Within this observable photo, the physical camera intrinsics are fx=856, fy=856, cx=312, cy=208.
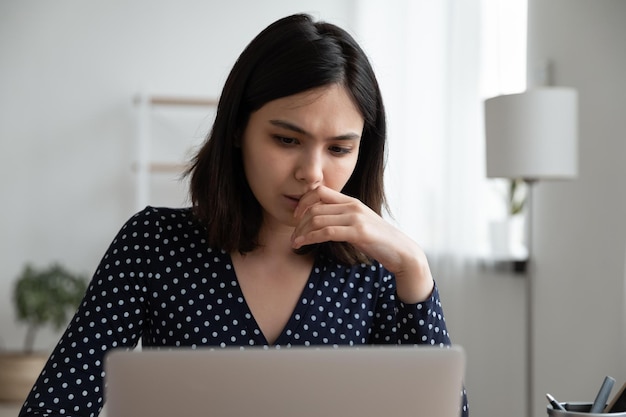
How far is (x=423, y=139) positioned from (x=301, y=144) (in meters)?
2.61

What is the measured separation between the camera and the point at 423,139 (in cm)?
388

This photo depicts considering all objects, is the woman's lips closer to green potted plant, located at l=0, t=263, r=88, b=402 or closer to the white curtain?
the white curtain

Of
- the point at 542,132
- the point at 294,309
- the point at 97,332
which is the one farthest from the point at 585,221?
the point at 97,332

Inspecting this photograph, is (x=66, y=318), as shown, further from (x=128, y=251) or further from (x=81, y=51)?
(x=128, y=251)

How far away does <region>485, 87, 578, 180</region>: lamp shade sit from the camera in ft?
7.95

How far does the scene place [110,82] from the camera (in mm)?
4621

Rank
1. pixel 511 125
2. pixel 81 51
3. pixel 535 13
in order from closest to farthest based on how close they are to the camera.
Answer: pixel 511 125 → pixel 535 13 → pixel 81 51

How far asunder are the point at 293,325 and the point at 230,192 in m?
0.25

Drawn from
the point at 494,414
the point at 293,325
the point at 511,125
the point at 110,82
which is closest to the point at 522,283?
the point at 494,414

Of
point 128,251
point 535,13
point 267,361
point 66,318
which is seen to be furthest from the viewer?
point 66,318

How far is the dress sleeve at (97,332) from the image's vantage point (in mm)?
1272

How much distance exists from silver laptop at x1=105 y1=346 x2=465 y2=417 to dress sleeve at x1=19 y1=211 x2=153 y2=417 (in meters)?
0.51

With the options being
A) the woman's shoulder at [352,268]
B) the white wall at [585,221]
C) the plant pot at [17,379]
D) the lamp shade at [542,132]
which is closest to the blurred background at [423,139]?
the white wall at [585,221]

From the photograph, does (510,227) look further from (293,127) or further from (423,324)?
(293,127)
